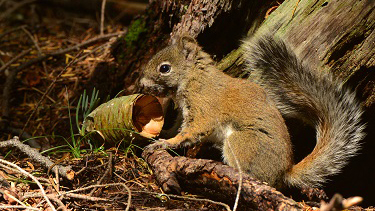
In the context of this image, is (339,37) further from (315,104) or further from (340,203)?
(340,203)

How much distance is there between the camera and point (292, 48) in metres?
2.88

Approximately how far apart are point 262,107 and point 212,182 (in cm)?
80

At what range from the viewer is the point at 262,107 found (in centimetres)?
288

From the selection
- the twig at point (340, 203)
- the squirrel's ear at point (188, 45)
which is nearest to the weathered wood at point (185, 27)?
the squirrel's ear at point (188, 45)

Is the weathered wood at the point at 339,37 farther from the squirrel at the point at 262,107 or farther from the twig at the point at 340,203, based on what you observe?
the twig at the point at 340,203

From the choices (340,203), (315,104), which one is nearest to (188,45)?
(315,104)

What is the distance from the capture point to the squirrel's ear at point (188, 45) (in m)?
3.10

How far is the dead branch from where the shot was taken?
211 centimetres

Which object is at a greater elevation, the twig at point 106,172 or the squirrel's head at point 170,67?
the squirrel's head at point 170,67

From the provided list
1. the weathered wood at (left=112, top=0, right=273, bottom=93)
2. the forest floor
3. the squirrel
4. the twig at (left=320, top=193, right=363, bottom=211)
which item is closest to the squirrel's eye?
the squirrel

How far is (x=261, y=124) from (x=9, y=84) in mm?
2811

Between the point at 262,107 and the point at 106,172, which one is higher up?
the point at 262,107

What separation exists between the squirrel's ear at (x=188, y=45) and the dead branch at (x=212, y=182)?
0.90 meters

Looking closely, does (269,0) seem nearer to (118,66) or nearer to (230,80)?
(230,80)
